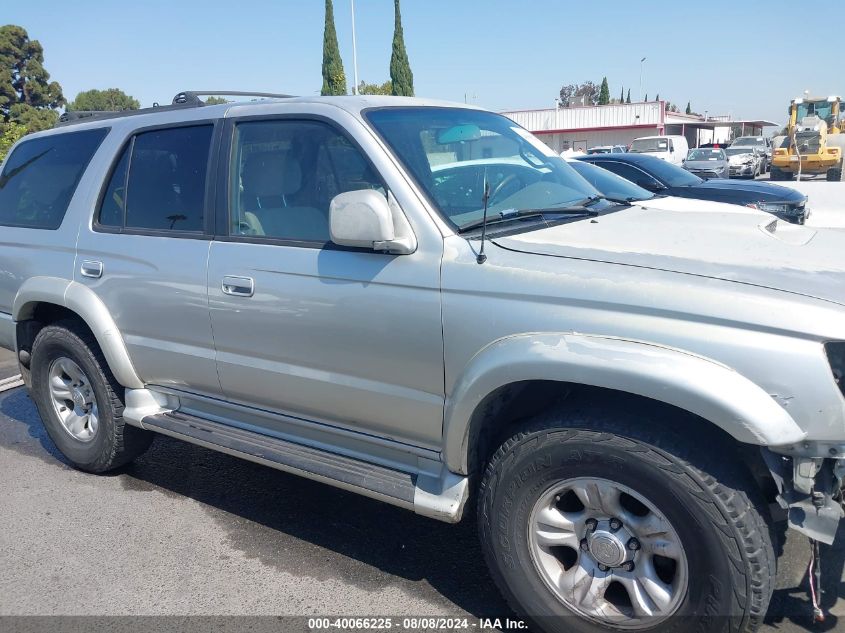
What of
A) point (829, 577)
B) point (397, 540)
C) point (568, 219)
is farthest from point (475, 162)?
point (829, 577)

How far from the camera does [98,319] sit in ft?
12.6

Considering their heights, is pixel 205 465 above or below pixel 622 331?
below

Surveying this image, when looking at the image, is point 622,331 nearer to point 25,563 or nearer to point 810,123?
point 25,563

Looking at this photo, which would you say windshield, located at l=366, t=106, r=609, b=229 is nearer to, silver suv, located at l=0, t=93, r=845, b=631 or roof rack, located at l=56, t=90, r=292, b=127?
silver suv, located at l=0, t=93, r=845, b=631

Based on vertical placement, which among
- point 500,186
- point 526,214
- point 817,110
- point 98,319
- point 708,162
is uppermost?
point 817,110

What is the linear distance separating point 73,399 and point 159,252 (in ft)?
4.58

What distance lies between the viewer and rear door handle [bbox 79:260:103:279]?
3.86 meters

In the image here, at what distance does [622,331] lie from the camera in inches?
90.3

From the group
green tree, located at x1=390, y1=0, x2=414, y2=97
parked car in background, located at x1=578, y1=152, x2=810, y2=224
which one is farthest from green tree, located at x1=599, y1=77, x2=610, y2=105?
parked car in background, located at x1=578, y1=152, x2=810, y2=224

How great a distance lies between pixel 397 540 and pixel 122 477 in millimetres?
1906

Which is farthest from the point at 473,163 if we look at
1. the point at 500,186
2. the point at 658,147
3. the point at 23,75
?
the point at 23,75

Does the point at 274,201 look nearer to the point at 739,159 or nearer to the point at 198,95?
the point at 198,95

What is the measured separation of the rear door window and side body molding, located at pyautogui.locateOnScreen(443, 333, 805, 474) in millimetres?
1699

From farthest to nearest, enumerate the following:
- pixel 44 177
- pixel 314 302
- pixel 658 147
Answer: pixel 658 147 < pixel 44 177 < pixel 314 302
